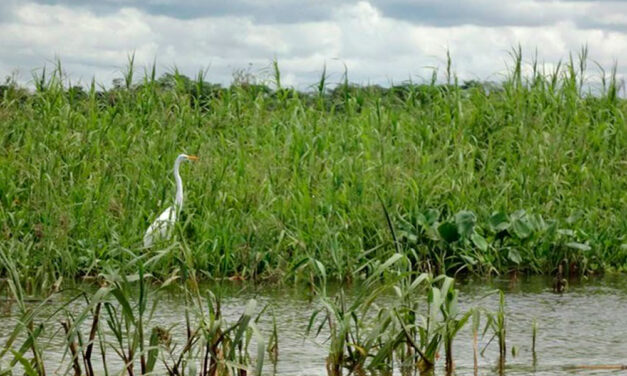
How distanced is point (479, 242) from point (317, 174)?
78.7 inches

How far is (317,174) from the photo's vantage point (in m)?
11.0

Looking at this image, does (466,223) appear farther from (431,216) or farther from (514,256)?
(514,256)

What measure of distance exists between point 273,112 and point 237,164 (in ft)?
5.95

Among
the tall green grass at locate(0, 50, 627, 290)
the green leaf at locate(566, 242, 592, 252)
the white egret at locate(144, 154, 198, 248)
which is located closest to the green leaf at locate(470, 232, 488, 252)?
the tall green grass at locate(0, 50, 627, 290)

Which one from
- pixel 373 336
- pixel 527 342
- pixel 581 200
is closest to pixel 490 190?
pixel 581 200

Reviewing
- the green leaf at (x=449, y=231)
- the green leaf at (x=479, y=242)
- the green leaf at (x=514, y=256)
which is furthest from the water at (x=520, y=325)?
the green leaf at (x=449, y=231)

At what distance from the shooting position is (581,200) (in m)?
11.1

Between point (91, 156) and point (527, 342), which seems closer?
point (527, 342)

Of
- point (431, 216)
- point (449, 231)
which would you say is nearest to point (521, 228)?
point (449, 231)

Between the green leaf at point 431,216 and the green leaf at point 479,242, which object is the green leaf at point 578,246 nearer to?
the green leaf at point 479,242

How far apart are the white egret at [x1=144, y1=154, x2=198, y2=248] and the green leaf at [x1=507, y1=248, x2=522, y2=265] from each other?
2.96 m

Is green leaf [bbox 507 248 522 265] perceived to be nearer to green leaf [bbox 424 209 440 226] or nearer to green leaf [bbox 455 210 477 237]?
green leaf [bbox 455 210 477 237]

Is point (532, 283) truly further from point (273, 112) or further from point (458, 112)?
point (273, 112)

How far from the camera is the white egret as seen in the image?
893 cm
